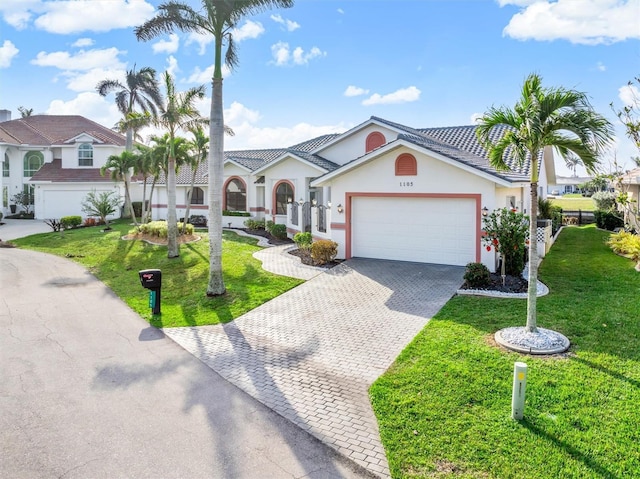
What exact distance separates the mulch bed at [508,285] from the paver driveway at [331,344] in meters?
0.95

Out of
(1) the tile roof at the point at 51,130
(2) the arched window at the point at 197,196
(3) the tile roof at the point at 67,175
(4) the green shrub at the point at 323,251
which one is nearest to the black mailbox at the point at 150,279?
(4) the green shrub at the point at 323,251

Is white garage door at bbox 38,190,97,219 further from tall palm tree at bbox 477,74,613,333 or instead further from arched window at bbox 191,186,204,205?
tall palm tree at bbox 477,74,613,333

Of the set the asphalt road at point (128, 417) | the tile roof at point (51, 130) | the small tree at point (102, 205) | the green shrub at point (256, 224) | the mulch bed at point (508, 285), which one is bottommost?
the asphalt road at point (128, 417)

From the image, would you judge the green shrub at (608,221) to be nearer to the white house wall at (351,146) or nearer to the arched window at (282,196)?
the white house wall at (351,146)

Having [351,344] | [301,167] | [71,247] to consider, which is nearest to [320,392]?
[351,344]

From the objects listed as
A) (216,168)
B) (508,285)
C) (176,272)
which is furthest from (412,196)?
(176,272)

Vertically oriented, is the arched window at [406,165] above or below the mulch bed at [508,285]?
above

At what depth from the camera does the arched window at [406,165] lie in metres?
16.2

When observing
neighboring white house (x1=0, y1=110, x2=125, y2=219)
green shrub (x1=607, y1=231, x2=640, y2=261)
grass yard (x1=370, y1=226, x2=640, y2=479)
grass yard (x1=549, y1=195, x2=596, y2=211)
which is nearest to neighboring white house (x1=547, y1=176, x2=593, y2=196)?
grass yard (x1=549, y1=195, x2=596, y2=211)

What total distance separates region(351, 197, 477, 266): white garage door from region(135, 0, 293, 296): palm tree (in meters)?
6.55

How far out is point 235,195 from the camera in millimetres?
30031

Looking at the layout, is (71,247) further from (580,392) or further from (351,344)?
(580,392)

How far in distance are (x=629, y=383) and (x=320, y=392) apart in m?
4.93

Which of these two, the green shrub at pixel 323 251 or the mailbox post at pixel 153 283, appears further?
the green shrub at pixel 323 251
